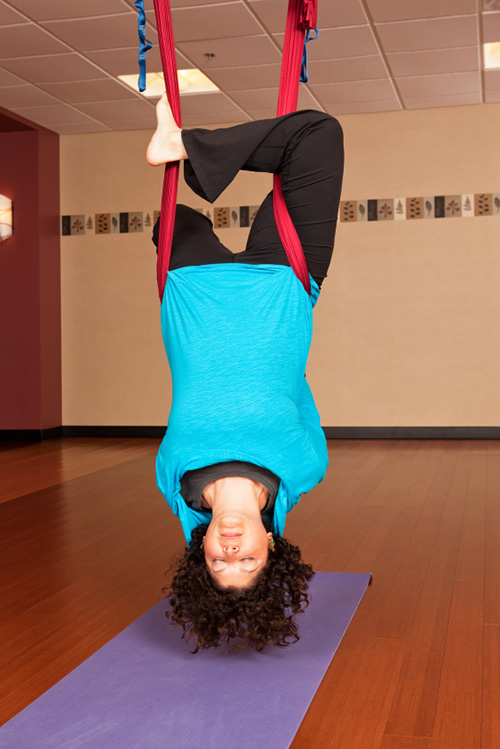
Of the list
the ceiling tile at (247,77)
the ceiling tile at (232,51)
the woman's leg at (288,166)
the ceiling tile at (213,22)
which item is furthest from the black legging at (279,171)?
the ceiling tile at (247,77)

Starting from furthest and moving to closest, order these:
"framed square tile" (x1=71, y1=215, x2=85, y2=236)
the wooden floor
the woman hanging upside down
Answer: "framed square tile" (x1=71, y1=215, x2=85, y2=236) < the woman hanging upside down < the wooden floor

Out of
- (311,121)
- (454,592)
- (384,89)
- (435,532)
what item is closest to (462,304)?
(384,89)

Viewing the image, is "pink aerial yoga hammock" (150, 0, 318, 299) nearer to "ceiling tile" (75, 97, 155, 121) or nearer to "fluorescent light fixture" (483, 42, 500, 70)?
"fluorescent light fixture" (483, 42, 500, 70)

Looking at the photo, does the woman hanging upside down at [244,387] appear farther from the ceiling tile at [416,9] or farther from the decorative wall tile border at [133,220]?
the decorative wall tile border at [133,220]

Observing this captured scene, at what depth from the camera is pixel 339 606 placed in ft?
8.40

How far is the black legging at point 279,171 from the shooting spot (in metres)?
2.11

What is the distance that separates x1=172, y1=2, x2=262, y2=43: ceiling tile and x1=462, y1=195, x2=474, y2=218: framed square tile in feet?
8.32

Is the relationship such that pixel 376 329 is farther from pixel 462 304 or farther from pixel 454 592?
pixel 454 592

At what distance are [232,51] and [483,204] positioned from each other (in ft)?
8.48

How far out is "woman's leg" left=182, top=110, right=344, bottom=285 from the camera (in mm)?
2107

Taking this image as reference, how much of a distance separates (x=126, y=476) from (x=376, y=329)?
281 centimetres

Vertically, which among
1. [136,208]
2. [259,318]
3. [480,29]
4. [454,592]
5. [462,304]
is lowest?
[454,592]

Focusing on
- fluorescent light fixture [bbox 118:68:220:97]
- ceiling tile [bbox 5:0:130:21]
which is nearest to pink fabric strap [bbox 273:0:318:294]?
ceiling tile [bbox 5:0:130:21]

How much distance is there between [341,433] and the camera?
7.08 metres
